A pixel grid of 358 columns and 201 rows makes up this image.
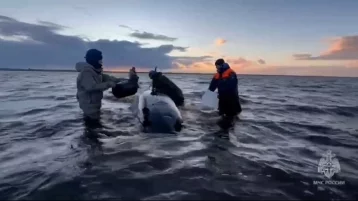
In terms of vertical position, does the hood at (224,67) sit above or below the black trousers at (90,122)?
above

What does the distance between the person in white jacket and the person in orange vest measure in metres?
4.86

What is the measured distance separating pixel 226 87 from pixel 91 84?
18.7 ft

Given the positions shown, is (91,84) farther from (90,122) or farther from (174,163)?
(174,163)

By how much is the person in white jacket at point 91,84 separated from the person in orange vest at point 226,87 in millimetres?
4861

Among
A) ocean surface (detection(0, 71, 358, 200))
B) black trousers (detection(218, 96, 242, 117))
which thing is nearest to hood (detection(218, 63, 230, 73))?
black trousers (detection(218, 96, 242, 117))

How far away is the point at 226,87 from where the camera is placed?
11.7m

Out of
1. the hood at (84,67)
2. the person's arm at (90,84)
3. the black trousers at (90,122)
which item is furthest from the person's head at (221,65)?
the black trousers at (90,122)

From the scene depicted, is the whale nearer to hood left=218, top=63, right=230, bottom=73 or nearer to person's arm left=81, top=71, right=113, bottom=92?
person's arm left=81, top=71, right=113, bottom=92

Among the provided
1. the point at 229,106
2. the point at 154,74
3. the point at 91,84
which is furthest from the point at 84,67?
the point at 229,106

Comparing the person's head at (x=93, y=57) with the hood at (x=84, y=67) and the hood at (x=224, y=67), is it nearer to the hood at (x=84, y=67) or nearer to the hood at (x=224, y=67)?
the hood at (x=84, y=67)

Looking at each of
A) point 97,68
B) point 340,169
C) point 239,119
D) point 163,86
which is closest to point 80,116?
point 163,86

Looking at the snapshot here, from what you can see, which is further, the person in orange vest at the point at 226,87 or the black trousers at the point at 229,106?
the black trousers at the point at 229,106

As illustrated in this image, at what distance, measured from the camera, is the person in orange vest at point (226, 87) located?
11.7 metres

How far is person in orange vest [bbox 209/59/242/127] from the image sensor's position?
11695mm
